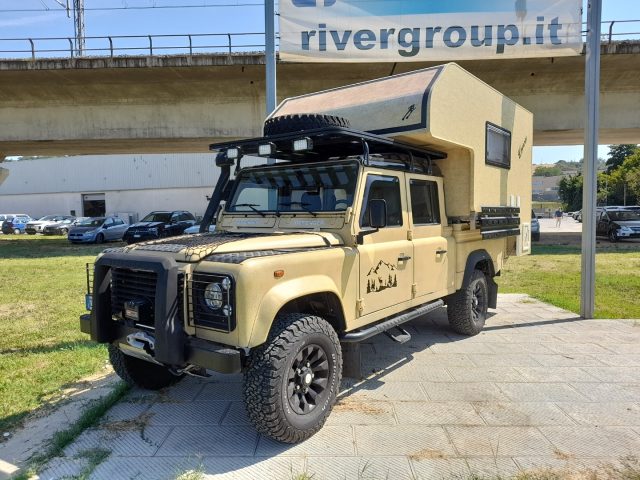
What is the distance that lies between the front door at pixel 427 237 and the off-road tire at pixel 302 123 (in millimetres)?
1017

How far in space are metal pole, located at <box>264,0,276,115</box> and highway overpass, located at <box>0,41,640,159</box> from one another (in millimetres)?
8618

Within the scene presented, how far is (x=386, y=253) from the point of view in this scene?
4.41 meters

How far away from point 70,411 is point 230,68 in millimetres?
14674

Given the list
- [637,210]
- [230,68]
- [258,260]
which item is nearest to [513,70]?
[230,68]

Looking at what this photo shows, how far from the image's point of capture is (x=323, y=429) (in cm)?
373

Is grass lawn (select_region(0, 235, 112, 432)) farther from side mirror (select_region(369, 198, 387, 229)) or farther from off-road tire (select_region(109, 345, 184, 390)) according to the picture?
side mirror (select_region(369, 198, 387, 229))

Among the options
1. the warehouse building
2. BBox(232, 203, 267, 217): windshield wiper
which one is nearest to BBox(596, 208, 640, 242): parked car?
BBox(232, 203, 267, 217): windshield wiper

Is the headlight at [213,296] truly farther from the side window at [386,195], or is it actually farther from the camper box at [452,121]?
the camper box at [452,121]

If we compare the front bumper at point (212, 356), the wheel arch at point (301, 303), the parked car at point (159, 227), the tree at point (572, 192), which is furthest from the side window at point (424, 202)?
the tree at point (572, 192)

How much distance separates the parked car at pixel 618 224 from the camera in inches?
805

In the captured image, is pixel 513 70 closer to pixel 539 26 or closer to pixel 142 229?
→ pixel 539 26

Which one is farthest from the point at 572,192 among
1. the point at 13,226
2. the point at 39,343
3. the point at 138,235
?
the point at 39,343

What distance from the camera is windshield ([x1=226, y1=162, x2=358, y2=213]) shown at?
4.31 m

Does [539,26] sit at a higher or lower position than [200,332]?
higher
